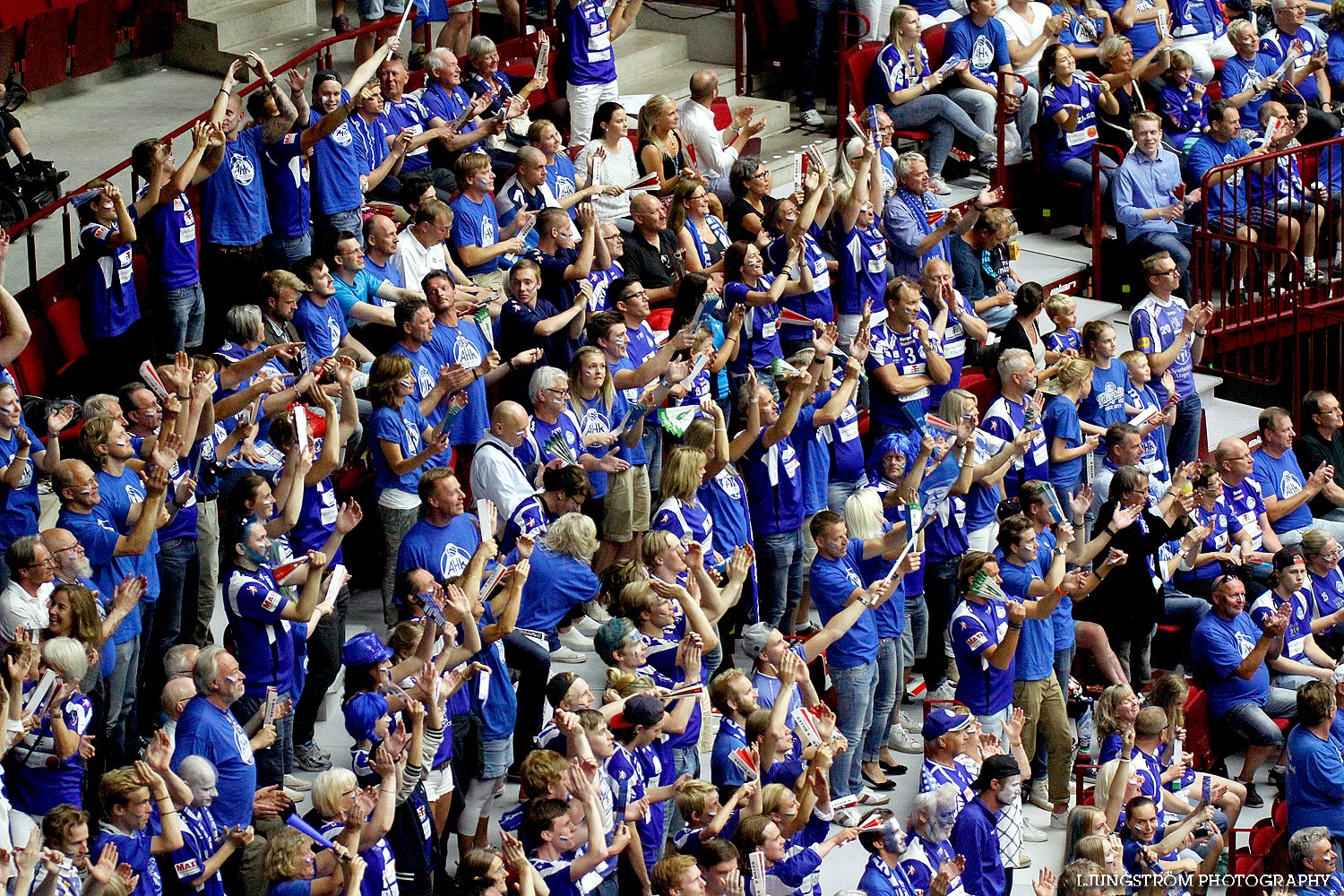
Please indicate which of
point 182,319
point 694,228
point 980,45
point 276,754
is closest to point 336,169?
point 182,319

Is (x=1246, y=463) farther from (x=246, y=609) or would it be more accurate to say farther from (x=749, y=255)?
(x=246, y=609)

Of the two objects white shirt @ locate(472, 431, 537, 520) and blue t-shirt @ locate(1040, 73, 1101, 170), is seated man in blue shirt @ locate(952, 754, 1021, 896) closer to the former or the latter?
white shirt @ locate(472, 431, 537, 520)

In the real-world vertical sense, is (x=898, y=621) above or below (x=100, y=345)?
below

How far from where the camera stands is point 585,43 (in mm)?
13594

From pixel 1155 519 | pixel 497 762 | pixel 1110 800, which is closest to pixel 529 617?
pixel 497 762

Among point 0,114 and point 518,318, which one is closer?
point 518,318

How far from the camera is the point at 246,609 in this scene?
9008 millimetres

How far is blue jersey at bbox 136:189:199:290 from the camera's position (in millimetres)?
11039

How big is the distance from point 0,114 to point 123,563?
481cm

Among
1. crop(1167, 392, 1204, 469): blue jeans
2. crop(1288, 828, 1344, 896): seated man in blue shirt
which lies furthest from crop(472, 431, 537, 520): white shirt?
crop(1167, 392, 1204, 469): blue jeans

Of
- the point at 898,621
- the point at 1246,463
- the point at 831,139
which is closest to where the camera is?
the point at 898,621

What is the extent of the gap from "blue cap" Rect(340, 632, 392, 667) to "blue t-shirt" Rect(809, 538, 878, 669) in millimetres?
2373

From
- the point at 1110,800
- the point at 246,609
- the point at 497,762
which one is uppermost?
the point at 246,609

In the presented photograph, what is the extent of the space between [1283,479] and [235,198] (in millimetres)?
6095
